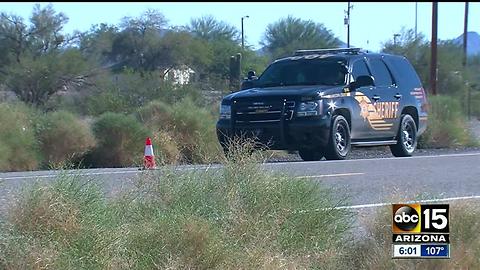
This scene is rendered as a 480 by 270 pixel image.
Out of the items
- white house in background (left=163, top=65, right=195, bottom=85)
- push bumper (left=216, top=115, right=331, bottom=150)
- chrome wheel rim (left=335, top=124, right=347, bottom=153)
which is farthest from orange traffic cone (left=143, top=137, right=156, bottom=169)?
white house in background (left=163, top=65, right=195, bottom=85)

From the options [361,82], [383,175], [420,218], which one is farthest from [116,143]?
[420,218]

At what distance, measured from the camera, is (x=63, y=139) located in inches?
781

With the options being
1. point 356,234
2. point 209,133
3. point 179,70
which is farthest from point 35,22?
point 356,234

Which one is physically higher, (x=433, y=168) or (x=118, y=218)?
(x=118, y=218)

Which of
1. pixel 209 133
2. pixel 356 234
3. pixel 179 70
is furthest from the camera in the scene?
pixel 179 70

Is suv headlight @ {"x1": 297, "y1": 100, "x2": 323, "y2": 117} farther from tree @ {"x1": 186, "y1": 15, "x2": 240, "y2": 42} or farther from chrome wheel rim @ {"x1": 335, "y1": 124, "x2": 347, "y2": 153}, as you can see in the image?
tree @ {"x1": 186, "y1": 15, "x2": 240, "y2": 42}

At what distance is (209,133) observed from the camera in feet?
69.7

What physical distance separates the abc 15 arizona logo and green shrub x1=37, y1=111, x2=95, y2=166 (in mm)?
12708

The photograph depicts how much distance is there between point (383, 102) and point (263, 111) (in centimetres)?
280

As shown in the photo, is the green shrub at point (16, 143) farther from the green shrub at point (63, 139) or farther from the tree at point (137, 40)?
the tree at point (137, 40)

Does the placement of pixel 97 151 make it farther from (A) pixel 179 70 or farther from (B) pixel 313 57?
(A) pixel 179 70

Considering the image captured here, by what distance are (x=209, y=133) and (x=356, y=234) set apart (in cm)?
1309

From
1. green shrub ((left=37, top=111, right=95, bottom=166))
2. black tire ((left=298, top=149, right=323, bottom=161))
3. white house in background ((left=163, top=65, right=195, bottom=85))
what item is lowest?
black tire ((left=298, top=149, right=323, bottom=161))

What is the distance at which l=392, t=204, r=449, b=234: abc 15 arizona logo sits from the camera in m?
7.26
